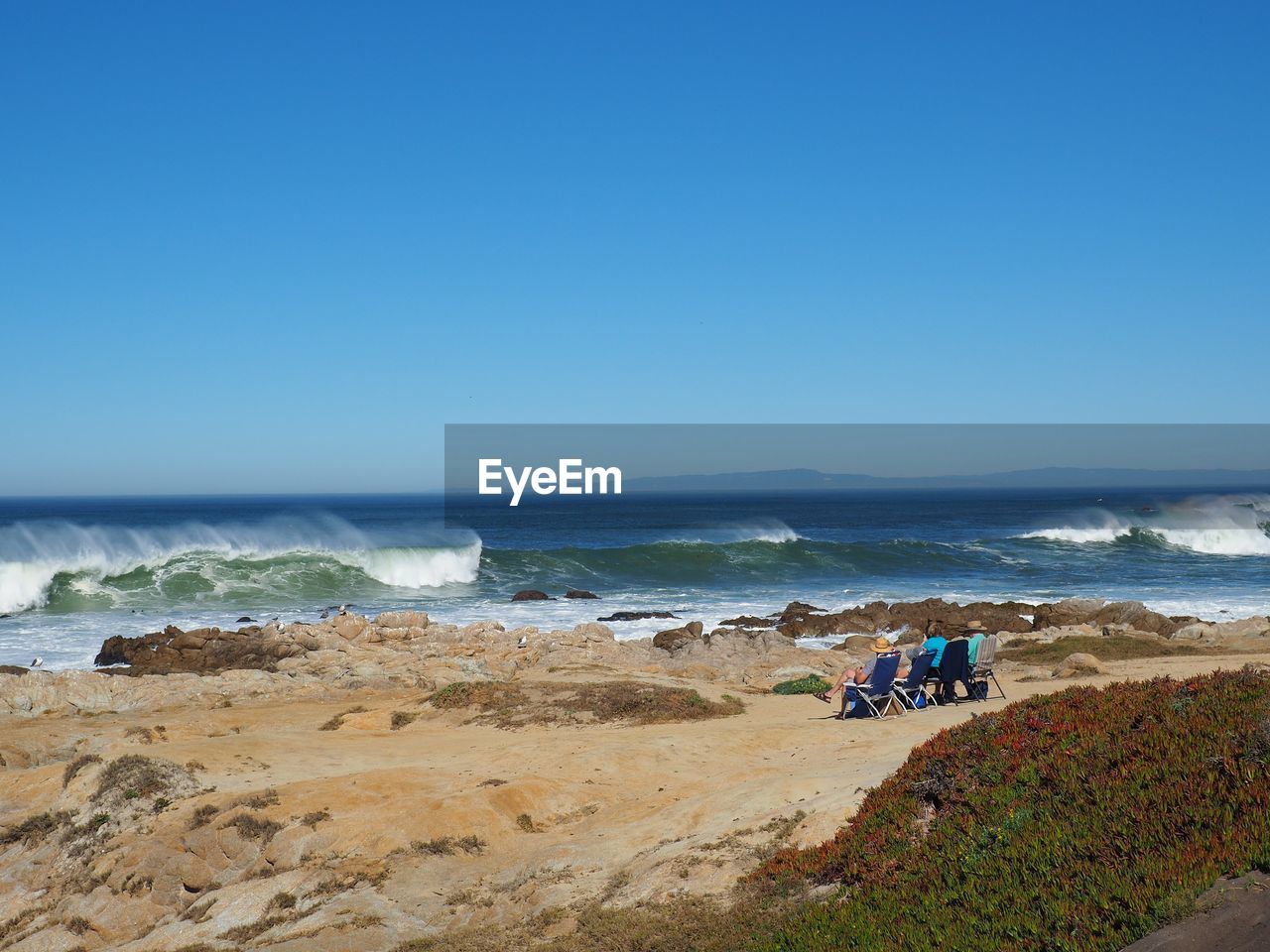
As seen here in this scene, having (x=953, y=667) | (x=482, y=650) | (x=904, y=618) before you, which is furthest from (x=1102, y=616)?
(x=482, y=650)

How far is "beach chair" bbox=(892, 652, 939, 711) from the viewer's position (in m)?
13.4

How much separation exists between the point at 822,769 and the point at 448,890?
387 cm

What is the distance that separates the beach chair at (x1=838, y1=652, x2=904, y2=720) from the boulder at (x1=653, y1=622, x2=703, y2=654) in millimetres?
10336

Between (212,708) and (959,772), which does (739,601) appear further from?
(959,772)

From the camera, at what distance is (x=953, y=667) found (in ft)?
44.7

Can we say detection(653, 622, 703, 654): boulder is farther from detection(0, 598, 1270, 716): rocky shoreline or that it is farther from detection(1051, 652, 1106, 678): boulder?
detection(1051, 652, 1106, 678): boulder

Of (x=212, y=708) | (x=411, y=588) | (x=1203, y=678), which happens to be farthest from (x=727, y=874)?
(x=411, y=588)

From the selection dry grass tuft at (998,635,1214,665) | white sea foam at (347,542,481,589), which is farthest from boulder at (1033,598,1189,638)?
white sea foam at (347,542,481,589)

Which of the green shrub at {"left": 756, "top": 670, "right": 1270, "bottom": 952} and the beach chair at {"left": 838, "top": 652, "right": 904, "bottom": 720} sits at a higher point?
the green shrub at {"left": 756, "top": 670, "right": 1270, "bottom": 952}

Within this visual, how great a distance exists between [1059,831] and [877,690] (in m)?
7.65

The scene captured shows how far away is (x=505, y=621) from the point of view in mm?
30250

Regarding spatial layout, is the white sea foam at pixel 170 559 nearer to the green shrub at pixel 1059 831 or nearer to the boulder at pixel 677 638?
the boulder at pixel 677 638

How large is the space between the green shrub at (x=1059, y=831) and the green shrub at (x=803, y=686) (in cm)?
Answer: 836

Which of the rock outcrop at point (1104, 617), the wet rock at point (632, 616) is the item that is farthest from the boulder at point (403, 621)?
the rock outcrop at point (1104, 617)
